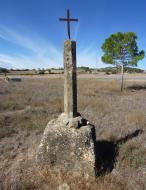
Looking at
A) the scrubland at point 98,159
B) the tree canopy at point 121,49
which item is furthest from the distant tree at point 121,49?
the scrubland at point 98,159

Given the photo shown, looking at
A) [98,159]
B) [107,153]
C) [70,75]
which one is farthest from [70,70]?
[107,153]

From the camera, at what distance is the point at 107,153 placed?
5891 mm

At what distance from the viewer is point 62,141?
4.96 meters

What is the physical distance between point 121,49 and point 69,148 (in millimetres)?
18420

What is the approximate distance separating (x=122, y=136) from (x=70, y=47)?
3.58 meters

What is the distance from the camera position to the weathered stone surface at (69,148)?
4770 mm

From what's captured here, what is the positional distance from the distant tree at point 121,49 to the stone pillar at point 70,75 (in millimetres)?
17438

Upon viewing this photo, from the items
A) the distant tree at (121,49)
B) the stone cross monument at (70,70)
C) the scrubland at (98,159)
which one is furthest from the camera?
the distant tree at (121,49)

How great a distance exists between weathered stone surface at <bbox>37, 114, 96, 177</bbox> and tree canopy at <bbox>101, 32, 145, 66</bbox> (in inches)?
700

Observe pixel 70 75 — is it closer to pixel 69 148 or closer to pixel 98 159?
pixel 69 148

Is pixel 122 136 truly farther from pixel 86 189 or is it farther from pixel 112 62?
pixel 112 62

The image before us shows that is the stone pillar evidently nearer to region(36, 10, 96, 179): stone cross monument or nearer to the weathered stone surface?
region(36, 10, 96, 179): stone cross monument

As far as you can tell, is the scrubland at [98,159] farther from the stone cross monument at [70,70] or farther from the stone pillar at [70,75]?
the stone cross monument at [70,70]

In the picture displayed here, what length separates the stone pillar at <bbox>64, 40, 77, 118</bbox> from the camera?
4934 millimetres
